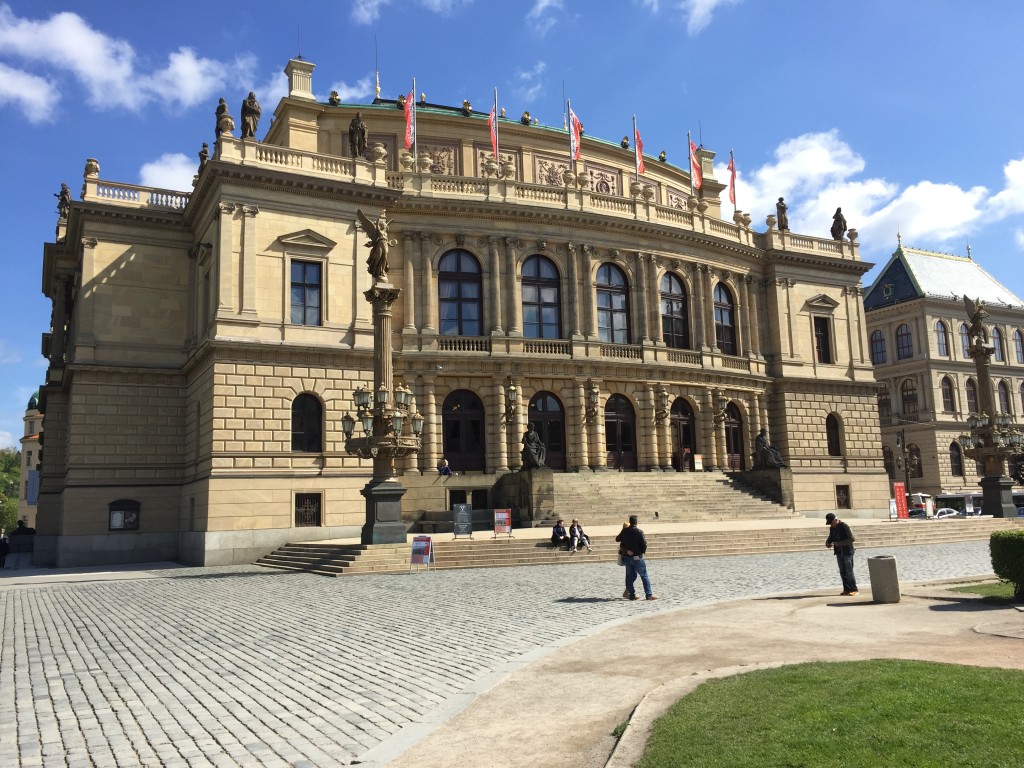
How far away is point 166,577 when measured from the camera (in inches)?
1099

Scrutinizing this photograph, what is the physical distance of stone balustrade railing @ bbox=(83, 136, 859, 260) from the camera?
1446 inches

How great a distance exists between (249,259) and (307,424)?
736 cm

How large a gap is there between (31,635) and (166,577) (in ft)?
42.5

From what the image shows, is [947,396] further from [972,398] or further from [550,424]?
[550,424]

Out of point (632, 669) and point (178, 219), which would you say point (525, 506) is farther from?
point (632, 669)

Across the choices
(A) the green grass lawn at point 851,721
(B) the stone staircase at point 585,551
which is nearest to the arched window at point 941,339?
(B) the stone staircase at point 585,551

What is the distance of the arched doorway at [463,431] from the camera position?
40.6 metres

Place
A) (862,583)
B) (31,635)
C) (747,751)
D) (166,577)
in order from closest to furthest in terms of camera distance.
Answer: (747,751) < (31,635) < (862,583) < (166,577)

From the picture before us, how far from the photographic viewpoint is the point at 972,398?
7381 centimetres

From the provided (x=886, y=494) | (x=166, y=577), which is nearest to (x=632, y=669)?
(x=166, y=577)

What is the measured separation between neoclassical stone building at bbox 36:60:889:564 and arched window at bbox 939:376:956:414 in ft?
79.7

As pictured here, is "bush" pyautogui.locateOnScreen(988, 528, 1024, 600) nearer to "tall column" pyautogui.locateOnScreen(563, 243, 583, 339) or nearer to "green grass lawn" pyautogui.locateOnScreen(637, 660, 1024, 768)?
"green grass lawn" pyautogui.locateOnScreen(637, 660, 1024, 768)

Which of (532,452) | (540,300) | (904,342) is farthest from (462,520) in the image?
(904,342)

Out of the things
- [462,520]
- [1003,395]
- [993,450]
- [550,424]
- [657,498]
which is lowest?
[462,520]
